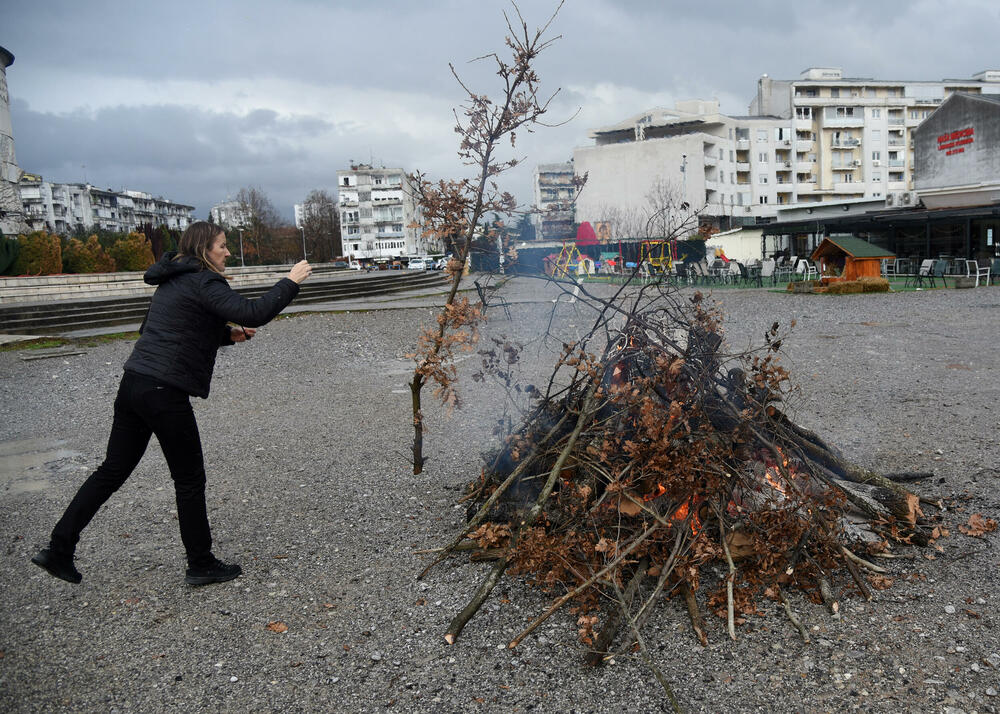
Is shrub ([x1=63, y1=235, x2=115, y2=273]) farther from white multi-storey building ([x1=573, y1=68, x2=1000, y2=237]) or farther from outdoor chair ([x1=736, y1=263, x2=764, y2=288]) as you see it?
white multi-storey building ([x1=573, y1=68, x2=1000, y2=237])

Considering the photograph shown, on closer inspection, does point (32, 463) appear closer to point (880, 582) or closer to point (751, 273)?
point (880, 582)

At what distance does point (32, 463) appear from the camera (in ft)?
21.0

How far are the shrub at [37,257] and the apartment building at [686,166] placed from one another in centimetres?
3991

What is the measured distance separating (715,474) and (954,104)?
4450cm

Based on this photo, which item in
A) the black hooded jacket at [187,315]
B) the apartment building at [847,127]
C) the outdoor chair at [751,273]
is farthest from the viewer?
the apartment building at [847,127]

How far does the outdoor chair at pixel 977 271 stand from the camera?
837 inches

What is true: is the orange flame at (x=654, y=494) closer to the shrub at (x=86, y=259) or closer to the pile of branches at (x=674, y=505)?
the pile of branches at (x=674, y=505)

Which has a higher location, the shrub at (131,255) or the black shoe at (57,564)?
the shrub at (131,255)

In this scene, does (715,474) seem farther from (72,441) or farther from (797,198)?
(797,198)

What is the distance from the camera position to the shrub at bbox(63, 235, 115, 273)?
29812 millimetres

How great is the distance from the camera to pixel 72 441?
7.16 meters

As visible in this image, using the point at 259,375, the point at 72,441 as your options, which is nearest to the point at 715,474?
the point at 72,441

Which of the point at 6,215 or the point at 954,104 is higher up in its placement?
the point at 954,104

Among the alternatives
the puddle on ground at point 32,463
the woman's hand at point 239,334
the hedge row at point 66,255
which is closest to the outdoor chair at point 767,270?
the puddle on ground at point 32,463
